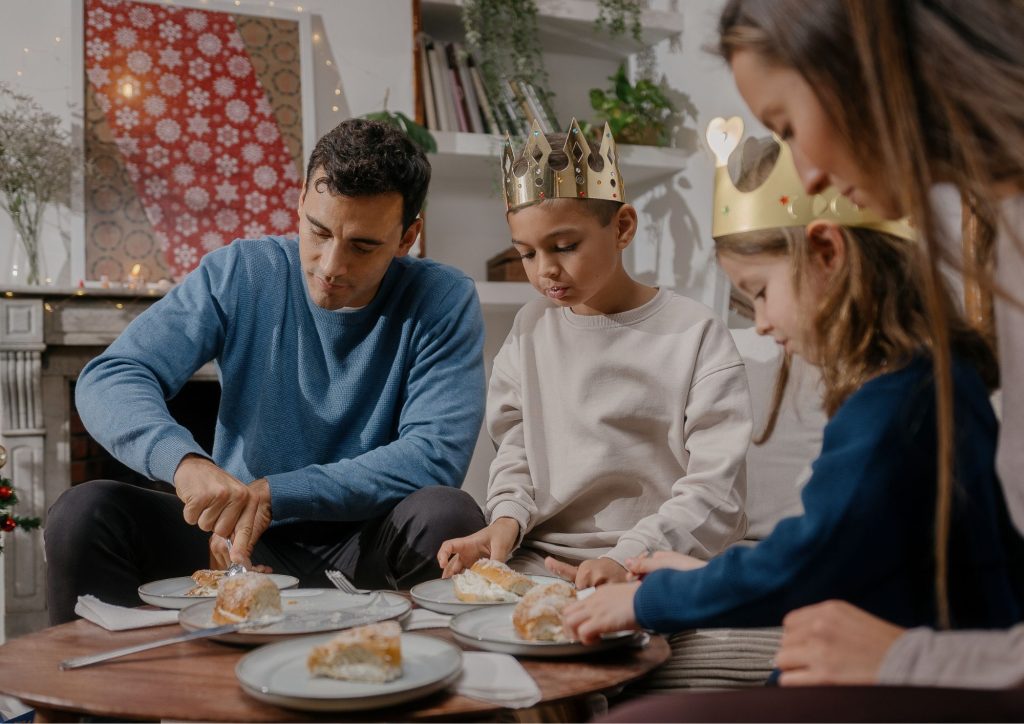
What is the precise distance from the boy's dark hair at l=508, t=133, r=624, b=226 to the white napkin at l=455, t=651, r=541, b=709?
3.03 ft

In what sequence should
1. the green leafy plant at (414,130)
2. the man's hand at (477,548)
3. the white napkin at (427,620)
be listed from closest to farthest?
the white napkin at (427,620)
the man's hand at (477,548)
the green leafy plant at (414,130)

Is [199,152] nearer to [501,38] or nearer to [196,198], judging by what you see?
[196,198]

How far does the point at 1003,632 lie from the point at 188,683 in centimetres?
71

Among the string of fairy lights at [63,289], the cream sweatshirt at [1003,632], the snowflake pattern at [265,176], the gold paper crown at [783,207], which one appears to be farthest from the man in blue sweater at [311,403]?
the snowflake pattern at [265,176]

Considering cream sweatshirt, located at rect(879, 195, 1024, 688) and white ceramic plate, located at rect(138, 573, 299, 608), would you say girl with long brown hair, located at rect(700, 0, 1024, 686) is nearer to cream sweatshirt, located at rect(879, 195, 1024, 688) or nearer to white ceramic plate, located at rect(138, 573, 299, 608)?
cream sweatshirt, located at rect(879, 195, 1024, 688)

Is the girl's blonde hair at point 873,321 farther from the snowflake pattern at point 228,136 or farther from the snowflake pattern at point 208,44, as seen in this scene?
the snowflake pattern at point 208,44

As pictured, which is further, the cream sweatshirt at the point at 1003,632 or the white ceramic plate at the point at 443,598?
the white ceramic plate at the point at 443,598

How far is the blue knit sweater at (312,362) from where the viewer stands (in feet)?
5.43

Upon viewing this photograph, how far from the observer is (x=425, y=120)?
328cm

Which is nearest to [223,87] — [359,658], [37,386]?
[37,386]

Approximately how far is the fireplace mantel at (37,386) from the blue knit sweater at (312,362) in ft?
4.68

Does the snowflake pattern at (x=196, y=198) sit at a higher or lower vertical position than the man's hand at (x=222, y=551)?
higher

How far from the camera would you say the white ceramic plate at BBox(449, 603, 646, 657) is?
3.04 ft

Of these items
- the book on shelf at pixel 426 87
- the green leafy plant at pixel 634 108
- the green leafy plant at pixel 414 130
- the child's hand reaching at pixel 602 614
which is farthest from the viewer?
the green leafy plant at pixel 634 108
